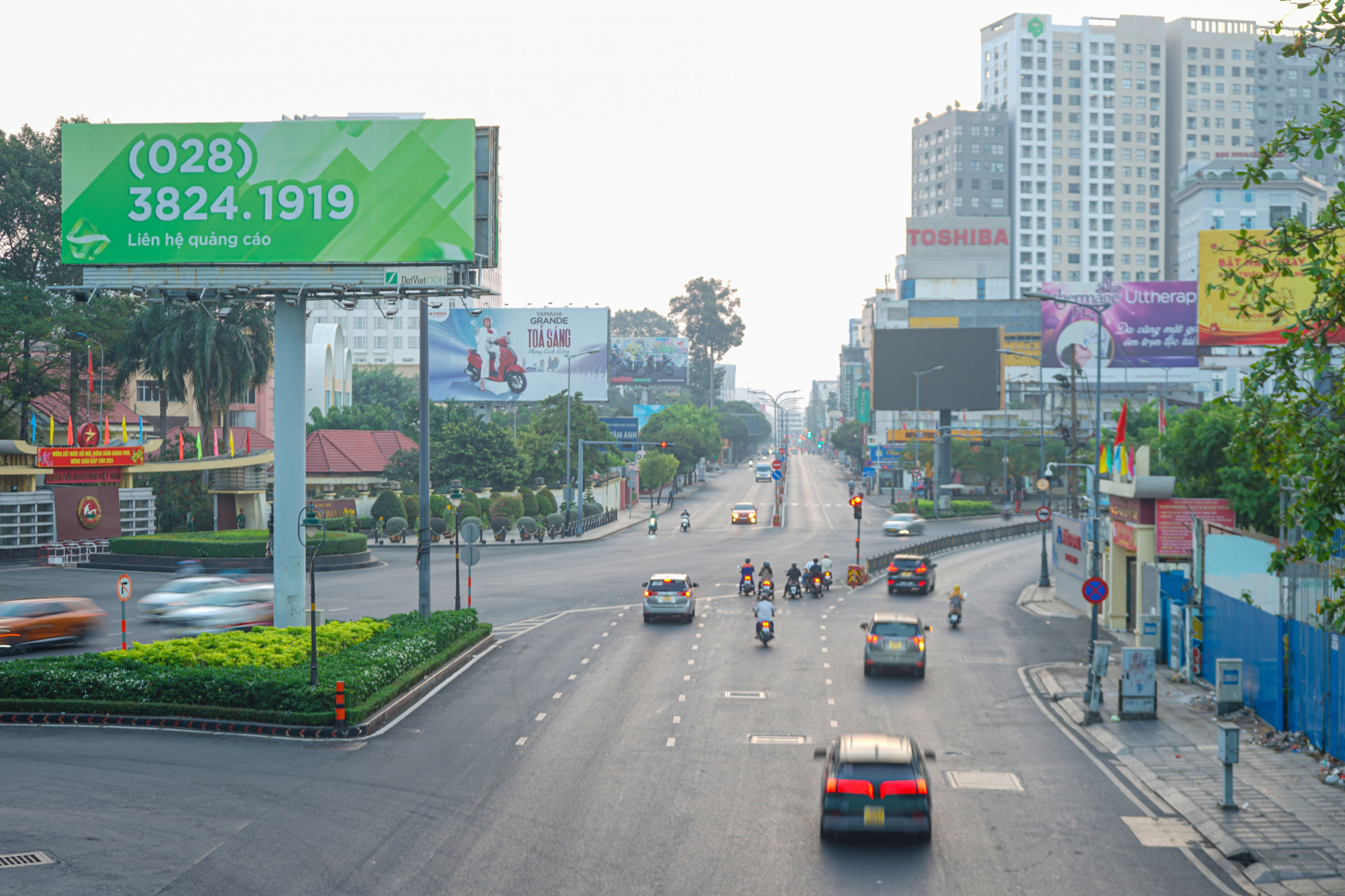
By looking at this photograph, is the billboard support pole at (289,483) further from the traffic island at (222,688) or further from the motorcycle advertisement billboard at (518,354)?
the motorcycle advertisement billboard at (518,354)

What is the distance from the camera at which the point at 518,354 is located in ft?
367

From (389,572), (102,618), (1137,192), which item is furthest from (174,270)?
(1137,192)

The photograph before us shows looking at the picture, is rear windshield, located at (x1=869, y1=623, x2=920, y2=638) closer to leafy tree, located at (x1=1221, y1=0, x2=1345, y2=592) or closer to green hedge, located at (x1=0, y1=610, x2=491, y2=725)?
green hedge, located at (x1=0, y1=610, x2=491, y2=725)

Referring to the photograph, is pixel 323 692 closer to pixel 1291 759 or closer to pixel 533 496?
pixel 1291 759

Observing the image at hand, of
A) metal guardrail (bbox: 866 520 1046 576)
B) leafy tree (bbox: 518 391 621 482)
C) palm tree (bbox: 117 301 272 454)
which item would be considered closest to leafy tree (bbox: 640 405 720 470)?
leafy tree (bbox: 518 391 621 482)

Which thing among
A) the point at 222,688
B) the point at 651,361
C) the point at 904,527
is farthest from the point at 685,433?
the point at 222,688

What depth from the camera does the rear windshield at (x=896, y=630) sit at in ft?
89.9

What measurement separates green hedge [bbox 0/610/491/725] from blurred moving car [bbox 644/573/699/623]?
11.9 m

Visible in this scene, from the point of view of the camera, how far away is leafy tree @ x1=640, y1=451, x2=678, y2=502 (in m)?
107

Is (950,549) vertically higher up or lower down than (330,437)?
lower down

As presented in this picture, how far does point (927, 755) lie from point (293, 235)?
2250cm

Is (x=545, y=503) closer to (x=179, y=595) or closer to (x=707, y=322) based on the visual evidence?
(x=179, y=595)

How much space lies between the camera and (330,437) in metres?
79.8

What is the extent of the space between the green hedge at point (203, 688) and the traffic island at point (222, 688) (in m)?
0.02
